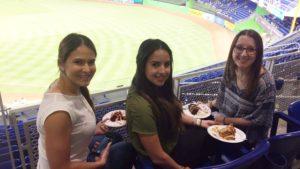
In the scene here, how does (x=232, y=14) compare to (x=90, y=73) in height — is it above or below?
below

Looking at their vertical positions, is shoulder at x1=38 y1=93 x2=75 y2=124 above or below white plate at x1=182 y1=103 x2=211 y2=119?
above

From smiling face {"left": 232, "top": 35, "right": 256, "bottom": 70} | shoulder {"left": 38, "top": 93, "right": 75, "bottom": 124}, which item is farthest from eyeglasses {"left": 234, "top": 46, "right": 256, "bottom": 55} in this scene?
shoulder {"left": 38, "top": 93, "right": 75, "bottom": 124}

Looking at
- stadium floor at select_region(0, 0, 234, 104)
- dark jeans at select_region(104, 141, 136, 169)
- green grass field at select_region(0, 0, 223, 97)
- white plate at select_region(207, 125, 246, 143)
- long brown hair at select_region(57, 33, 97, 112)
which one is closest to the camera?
long brown hair at select_region(57, 33, 97, 112)

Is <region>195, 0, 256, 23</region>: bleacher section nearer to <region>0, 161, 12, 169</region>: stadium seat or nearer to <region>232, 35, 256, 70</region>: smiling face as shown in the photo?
<region>232, 35, 256, 70</region>: smiling face

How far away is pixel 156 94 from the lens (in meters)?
1.82

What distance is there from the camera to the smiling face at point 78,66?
1568 mm

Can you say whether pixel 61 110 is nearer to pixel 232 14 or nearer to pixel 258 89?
pixel 258 89

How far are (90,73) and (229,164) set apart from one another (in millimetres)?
907

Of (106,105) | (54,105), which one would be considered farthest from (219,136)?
(54,105)

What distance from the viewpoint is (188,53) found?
44.5 feet

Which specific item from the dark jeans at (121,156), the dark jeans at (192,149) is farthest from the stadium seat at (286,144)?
the dark jeans at (121,156)

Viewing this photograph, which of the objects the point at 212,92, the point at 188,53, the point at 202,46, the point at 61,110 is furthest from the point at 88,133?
the point at 202,46

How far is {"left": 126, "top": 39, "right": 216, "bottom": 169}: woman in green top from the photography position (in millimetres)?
1720

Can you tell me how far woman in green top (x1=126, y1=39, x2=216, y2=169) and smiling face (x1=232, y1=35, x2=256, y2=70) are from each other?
2.02 feet
